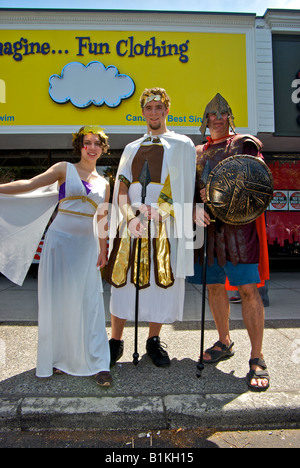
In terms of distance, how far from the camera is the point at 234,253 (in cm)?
263

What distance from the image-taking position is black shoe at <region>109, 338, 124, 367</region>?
9.27 ft

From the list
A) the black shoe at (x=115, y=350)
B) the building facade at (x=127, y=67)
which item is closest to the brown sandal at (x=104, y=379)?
the black shoe at (x=115, y=350)

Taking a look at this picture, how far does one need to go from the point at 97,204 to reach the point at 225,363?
5.69ft

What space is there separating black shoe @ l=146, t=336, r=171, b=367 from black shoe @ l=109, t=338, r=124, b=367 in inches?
9.6

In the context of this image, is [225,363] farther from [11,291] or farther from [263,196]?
[11,291]

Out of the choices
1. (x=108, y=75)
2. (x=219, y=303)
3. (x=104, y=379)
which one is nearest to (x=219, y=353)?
(x=219, y=303)

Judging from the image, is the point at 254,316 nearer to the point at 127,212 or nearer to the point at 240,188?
the point at 240,188

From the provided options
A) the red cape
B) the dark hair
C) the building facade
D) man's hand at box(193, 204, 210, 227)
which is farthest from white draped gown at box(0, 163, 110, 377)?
the building facade

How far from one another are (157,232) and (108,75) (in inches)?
188

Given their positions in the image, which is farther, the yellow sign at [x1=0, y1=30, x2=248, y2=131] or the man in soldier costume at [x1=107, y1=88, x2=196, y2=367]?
the yellow sign at [x1=0, y1=30, x2=248, y2=131]

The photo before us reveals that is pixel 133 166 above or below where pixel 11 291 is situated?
above

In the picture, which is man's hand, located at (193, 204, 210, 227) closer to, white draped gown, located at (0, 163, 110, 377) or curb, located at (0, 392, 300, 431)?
white draped gown, located at (0, 163, 110, 377)

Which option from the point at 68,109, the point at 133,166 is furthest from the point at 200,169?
the point at 68,109

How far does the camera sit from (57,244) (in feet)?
8.39
